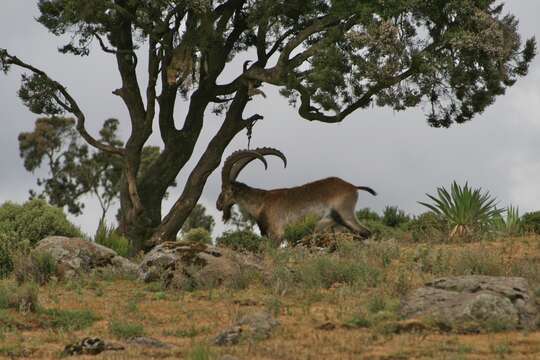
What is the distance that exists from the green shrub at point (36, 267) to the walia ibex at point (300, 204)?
6.20 m

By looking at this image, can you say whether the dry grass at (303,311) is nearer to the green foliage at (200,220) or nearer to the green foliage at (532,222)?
the green foliage at (532,222)

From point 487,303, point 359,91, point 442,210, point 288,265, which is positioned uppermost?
point 359,91

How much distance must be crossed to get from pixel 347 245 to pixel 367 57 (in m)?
9.21

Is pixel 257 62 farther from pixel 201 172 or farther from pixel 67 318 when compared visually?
pixel 67 318

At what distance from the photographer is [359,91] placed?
28.1 meters

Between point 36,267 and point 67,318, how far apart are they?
4078 millimetres

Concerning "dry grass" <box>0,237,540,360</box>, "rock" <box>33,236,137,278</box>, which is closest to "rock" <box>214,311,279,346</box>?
"dry grass" <box>0,237,540,360</box>

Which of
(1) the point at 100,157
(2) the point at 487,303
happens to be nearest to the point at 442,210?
(2) the point at 487,303

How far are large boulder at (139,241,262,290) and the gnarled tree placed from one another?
9.51 meters

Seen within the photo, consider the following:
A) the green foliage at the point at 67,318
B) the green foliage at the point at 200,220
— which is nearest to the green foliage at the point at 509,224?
the green foliage at the point at 67,318

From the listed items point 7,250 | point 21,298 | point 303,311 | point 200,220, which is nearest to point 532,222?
point 7,250

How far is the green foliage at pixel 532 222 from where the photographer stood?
85.7 feet

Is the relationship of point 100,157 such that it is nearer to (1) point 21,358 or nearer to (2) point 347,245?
(2) point 347,245

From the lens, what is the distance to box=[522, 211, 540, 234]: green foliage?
85.7 ft
